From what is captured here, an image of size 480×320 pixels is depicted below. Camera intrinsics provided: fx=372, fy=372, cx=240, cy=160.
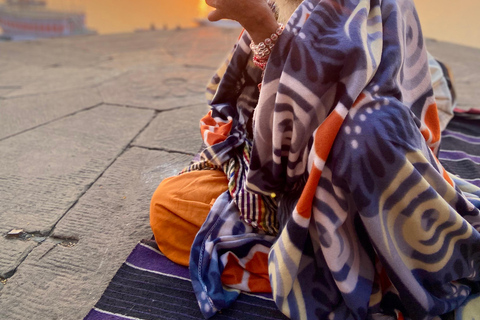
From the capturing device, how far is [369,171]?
89cm

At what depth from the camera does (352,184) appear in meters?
0.89

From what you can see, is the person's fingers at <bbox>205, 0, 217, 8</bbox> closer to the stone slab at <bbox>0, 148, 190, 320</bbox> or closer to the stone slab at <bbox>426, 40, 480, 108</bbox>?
the stone slab at <bbox>0, 148, 190, 320</bbox>

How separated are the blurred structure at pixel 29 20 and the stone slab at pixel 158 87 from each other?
5498 millimetres

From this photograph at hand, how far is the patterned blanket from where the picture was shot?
2.96 ft

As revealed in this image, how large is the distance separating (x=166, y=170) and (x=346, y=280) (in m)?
1.09

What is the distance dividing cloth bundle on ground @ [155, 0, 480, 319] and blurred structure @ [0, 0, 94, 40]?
8148 mm

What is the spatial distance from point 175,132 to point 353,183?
1471mm

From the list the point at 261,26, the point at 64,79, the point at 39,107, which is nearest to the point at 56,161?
the point at 39,107

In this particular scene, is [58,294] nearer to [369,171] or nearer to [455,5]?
[369,171]

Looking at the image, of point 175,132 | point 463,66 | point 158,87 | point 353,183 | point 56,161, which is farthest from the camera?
point 463,66

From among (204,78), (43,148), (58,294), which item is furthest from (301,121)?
(204,78)

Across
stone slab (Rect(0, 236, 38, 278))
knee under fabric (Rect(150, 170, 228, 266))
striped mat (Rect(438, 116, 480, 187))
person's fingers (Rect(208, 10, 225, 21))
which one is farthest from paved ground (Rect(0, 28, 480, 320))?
person's fingers (Rect(208, 10, 225, 21))

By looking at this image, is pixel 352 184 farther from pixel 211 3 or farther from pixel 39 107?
pixel 39 107

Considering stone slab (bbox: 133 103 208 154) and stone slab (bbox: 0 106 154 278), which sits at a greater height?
stone slab (bbox: 133 103 208 154)
